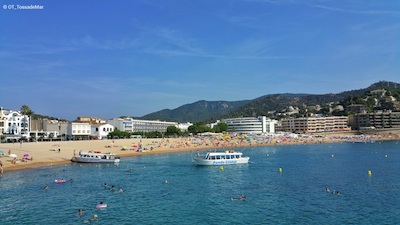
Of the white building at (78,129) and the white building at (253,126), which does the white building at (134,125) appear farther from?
the white building at (253,126)

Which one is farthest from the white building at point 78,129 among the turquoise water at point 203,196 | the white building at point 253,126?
the white building at point 253,126

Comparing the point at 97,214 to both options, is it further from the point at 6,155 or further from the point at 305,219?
the point at 6,155

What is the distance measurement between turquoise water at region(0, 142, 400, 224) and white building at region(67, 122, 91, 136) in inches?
3004

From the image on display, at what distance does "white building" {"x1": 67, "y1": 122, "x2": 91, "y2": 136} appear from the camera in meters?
123

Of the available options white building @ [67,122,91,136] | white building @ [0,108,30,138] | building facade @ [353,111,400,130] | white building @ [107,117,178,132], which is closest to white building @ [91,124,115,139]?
white building @ [67,122,91,136]

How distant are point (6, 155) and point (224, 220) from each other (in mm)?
46514

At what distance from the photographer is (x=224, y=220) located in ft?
82.6

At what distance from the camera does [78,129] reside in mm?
124250

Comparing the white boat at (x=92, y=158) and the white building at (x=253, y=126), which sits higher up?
the white building at (x=253, y=126)

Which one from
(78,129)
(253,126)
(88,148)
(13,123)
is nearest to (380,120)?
(253,126)

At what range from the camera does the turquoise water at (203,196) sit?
25656mm

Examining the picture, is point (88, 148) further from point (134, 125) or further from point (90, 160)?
point (134, 125)

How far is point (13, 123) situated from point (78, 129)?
2063 centimetres

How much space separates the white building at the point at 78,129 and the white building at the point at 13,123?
13.8m
